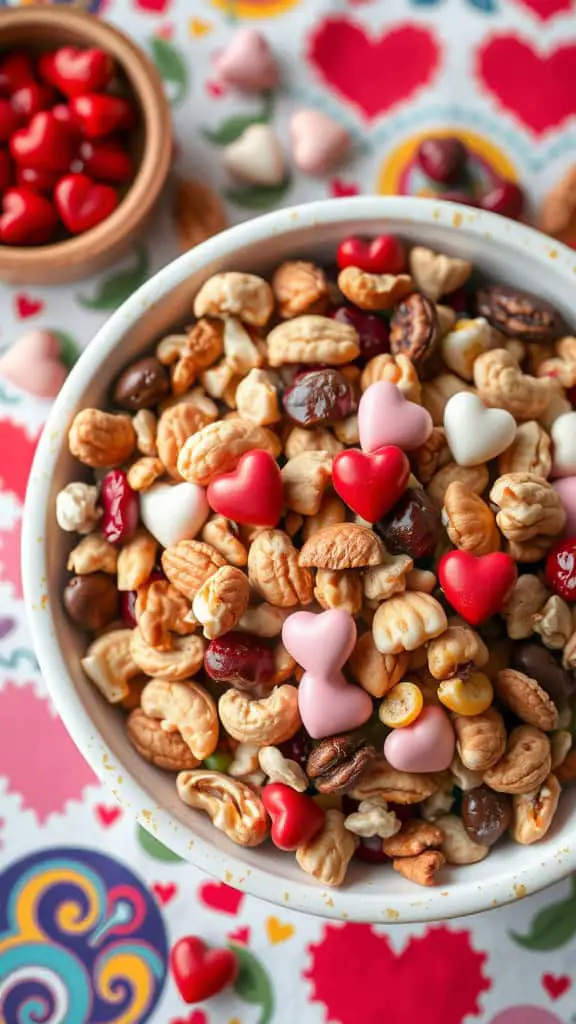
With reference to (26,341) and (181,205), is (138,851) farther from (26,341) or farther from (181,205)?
(181,205)

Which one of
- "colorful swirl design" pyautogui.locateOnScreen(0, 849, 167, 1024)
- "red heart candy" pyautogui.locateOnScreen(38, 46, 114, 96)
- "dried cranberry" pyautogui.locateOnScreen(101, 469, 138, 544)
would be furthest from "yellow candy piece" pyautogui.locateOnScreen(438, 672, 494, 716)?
"red heart candy" pyautogui.locateOnScreen(38, 46, 114, 96)

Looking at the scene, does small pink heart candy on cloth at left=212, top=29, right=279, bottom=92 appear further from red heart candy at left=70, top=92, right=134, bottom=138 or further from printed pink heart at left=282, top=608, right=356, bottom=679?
printed pink heart at left=282, top=608, right=356, bottom=679

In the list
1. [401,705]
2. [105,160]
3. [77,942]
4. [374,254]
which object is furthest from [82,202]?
[77,942]

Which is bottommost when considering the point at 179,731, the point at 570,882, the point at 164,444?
the point at 570,882

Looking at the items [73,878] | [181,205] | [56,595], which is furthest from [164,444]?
[73,878]

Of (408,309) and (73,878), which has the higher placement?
(408,309)

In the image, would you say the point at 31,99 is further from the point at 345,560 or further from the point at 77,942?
the point at 77,942

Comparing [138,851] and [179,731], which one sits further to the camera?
[138,851]
